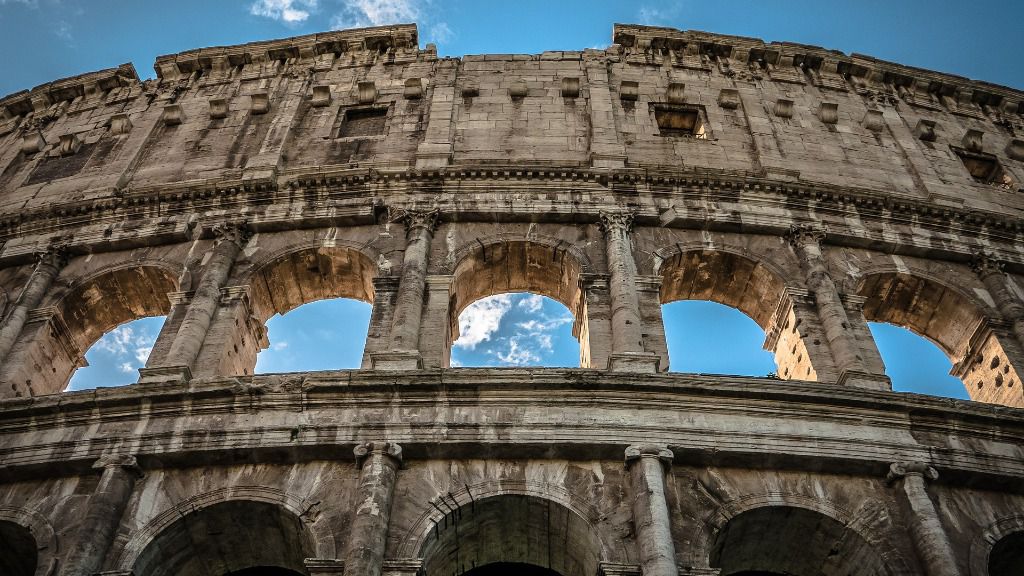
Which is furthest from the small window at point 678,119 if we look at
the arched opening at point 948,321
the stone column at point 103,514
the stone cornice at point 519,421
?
the stone column at point 103,514

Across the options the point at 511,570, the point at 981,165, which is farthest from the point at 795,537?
the point at 981,165

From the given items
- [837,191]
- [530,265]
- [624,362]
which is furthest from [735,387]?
[837,191]

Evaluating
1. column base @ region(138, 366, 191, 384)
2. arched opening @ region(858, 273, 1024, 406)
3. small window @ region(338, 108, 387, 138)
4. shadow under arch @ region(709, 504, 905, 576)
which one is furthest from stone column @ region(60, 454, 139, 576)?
arched opening @ region(858, 273, 1024, 406)

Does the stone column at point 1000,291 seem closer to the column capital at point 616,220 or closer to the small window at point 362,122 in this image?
the column capital at point 616,220

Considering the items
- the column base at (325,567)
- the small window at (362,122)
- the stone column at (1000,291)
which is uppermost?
the small window at (362,122)

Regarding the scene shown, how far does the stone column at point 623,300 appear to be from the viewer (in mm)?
11078

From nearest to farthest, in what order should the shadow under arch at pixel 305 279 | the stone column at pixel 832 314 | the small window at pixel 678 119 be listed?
the stone column at pixel 832 314
the shadow under arch at pixel 305 279
the small window at pixel 678 119

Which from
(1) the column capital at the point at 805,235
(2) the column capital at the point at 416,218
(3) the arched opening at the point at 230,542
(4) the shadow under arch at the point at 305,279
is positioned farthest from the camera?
(1) the column capital at the point at 805,235

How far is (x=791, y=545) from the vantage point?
1000cm

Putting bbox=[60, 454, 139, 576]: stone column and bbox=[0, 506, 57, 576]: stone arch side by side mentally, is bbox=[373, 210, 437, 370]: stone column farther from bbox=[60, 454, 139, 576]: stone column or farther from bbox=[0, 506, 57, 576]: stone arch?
bbox=[0, 506, 57, 576]: stone arch

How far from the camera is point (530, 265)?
1383 centimetres

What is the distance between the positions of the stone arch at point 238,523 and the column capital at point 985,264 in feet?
36.9

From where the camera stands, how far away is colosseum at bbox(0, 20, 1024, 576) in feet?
31.9

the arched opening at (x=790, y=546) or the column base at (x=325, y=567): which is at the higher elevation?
the arched opening at (x=790, y=546)
